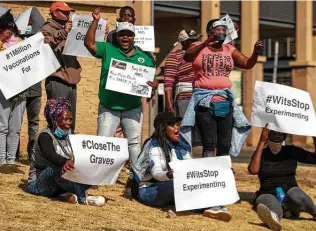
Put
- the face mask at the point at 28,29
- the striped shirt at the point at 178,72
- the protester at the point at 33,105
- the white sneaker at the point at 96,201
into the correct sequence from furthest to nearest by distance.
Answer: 1. the protester at the point at 33,105
2. the face mask at the point at 28,29
3. the striped shirt at the point at 178,72
4. the white sneaker at the point at 96,201

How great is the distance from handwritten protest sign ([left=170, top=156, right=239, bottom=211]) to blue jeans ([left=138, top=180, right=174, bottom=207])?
0.76 ft

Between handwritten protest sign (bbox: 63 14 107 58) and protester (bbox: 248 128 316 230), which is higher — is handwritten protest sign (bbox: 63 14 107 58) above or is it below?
above

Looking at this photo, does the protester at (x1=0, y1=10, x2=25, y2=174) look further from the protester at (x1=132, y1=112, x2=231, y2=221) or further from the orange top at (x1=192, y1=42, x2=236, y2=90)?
the orange top at (x1=192, y1=42, x2=236, y2=90)

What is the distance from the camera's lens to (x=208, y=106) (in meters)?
8.94

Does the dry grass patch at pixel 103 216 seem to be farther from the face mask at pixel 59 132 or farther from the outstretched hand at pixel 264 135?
the outstretched hand at pixel 264 135

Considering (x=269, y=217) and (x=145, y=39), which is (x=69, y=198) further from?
(x=145, y=39)

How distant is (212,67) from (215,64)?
4 cm

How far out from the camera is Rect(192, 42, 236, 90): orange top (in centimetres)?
902

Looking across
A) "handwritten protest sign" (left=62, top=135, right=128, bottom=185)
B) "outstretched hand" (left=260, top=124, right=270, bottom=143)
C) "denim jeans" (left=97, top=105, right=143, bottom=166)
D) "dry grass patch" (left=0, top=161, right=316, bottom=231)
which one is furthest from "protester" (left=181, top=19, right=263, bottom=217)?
"handwritten protest sign" (left=62, top=135, right=128, bottom=185)

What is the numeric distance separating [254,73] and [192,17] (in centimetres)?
310

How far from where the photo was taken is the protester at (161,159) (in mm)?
8891

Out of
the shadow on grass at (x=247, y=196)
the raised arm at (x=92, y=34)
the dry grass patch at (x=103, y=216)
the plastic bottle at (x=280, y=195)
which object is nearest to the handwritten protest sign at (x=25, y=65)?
the raised arm at (x=92, y=34)

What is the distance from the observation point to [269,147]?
31.2ft

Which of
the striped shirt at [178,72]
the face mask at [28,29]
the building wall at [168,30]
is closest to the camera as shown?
the striped shirt at [178,72]
